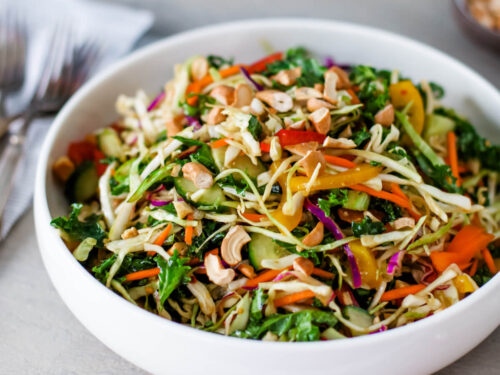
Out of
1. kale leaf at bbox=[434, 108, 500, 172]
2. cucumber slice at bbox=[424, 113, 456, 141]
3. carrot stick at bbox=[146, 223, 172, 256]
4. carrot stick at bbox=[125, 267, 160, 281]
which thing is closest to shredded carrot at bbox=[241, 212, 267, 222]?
carrot stick at bbox=[146, 223, 172, 256]

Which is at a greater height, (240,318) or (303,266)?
(303,266)

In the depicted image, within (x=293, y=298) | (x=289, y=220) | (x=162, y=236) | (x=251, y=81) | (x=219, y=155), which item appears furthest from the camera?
(x=251, y=81)

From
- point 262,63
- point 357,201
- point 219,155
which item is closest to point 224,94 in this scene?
point 219,155

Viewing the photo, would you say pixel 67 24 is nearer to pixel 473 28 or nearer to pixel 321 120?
pixel 321 120

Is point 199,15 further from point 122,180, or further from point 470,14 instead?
point 122,180

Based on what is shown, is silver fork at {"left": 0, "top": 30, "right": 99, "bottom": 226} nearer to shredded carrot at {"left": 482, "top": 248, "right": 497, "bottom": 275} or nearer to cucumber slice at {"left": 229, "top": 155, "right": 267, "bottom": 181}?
cucumber slice at {"left": 229, "top": 155, "right": 267, "bottom": 181}

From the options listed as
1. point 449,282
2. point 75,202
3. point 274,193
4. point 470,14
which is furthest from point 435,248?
point 470,14
